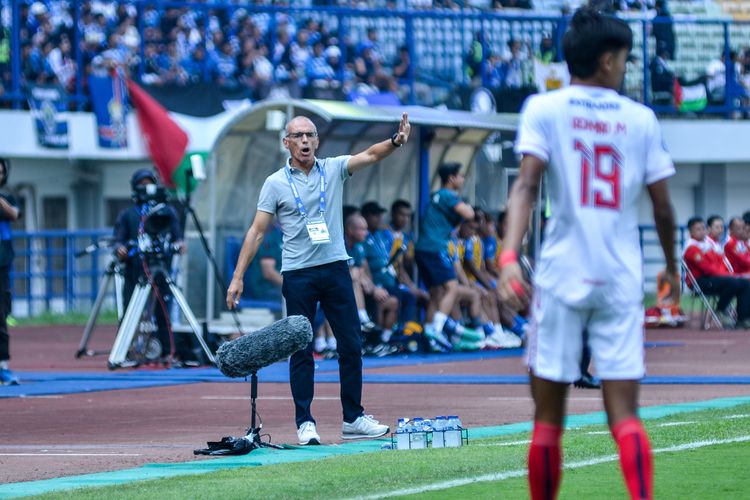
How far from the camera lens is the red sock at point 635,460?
5.47 meters

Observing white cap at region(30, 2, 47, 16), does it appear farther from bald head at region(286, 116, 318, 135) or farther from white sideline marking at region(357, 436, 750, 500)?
white sideline marking at region(357, 436, 750, 500)

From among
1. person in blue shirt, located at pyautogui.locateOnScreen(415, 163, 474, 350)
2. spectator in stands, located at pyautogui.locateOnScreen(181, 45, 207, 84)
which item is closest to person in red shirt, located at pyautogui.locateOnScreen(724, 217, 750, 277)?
person in blue shirt, located at pyautogui.locateOnScreen(415, 163, 474, 350)

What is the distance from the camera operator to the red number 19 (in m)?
11.9

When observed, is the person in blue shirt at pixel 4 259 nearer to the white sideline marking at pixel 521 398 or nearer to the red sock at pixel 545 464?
the white sideline marking at pixel 521 398

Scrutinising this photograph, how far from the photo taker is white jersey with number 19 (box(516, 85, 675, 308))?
5.66 m

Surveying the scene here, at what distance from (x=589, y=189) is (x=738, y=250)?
18994 mm

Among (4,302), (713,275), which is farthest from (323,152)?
(713,275)

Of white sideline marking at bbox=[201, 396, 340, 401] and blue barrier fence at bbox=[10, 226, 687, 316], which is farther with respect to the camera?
blue barrier fence at bbox=[10, 226, 687, 316]

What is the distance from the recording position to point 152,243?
17.2m

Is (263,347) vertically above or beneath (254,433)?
above

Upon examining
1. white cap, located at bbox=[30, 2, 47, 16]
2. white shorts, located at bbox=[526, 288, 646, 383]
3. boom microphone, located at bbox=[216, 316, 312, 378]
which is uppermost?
white cap, located at bbox=[30, 2, 47, 16]

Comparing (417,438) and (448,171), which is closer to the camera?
(417,438)

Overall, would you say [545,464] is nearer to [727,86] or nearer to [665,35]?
[665,35]

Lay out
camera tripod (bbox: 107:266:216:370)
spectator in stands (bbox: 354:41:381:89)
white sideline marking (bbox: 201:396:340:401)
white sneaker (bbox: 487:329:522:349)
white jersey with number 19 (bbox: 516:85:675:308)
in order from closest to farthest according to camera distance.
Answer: white jersey with number 19 (bbox: 516:85:675:308)
white sideline marking (bbox: 201:396:340:401)
camera tripod (bbox: 107:266:216:370)
white sneaker (bbox: 487:329:522:349)
spectator in stands (bbox: 354:41:381:89)
